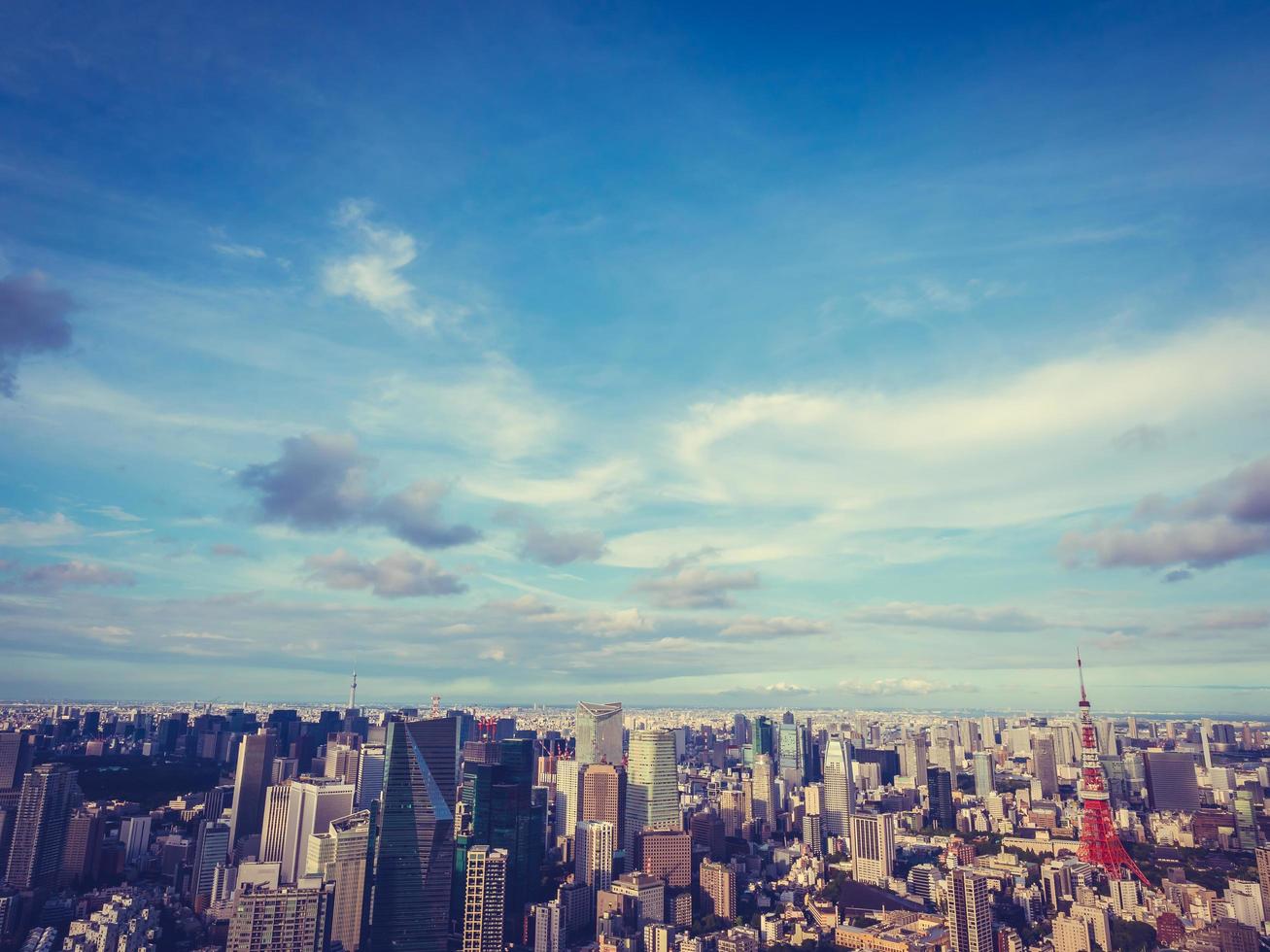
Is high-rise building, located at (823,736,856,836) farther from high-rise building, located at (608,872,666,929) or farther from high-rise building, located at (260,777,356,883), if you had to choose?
high-rise building, located at (260,777,356,883)

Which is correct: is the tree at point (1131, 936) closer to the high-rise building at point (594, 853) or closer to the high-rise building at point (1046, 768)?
the high-rise building at point (594, 853)

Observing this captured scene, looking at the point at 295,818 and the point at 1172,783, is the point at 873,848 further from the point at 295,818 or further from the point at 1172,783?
the point at 295,818

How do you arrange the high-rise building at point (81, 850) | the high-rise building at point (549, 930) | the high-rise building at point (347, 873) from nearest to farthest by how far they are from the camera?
1. the high-rise building at point (347, 873)
2. the high-rise building at point (549, 930)
3. the high-rise building at point (81, 850)

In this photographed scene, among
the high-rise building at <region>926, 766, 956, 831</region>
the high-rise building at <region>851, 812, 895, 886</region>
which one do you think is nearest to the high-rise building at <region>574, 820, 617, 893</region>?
the high-rise building at <region>851, 812, 895, 886</region>

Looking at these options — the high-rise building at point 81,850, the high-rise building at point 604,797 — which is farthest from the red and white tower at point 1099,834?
the high-rise building at point 81,850

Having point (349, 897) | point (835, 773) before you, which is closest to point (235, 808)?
point (349, 897)

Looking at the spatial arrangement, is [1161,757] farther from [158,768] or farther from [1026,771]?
[158,768]

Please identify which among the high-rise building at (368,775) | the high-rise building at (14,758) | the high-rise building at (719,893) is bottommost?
the high-rise building at (719,893)
